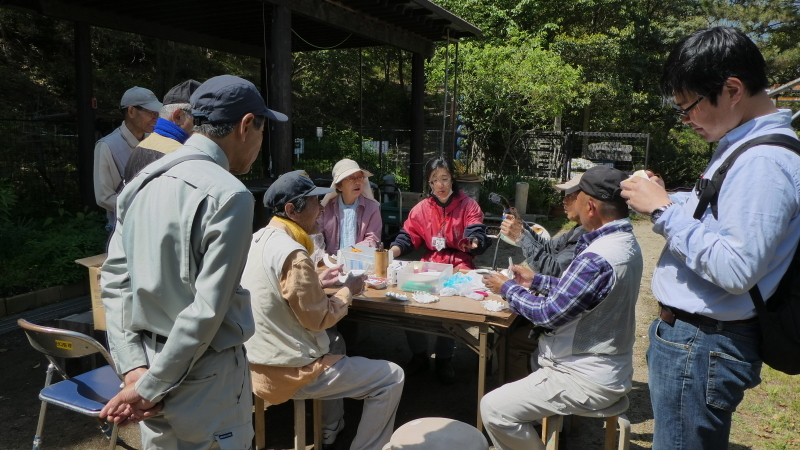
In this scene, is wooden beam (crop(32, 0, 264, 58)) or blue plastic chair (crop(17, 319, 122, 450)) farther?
wooden beam (crop(32, 0, 264, 58))

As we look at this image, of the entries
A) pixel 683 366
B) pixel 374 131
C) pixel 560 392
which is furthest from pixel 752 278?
pixel 374 131

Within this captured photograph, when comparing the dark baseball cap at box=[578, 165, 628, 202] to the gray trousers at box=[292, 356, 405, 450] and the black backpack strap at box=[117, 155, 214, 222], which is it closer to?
the gray trousers at box=[292, 356, 405, 450]

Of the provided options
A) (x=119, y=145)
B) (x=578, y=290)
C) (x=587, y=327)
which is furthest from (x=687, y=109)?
(x=119, y=145)

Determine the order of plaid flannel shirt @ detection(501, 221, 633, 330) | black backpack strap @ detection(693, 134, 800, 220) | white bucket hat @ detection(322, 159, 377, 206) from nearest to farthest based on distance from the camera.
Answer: black backpack strap @ detection(693, 134, 800, 220)
plaid flannel shirt @ detection(501, 221, 633, 330)
white bucket hat @ detection(322, 159, 377, 206)

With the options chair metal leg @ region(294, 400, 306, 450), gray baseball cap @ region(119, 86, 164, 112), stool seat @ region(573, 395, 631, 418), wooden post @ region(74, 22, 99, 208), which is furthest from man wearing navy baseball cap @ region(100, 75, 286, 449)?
wooden post @ region(74, 22, 99, 208)

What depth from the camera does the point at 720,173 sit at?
5.68ft

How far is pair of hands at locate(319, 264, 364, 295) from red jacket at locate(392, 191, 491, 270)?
0.83 metres

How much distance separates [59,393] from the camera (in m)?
2.71

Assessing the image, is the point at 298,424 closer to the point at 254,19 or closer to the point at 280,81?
the point at 280,81

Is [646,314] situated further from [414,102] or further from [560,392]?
[414,102]

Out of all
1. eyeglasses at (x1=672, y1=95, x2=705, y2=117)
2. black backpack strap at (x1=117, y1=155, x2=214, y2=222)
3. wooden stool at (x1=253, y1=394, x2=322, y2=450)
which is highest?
eyeglasses at (x1=672, y1=95, x2=705, y2=117)

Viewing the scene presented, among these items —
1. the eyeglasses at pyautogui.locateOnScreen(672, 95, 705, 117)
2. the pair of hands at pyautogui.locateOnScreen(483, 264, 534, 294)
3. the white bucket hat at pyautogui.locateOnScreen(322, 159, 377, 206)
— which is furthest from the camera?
the white bucket hat at pyautogui.locateOnScreen(322, 159, 377, 206)

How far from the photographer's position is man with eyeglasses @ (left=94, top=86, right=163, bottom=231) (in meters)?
4.18

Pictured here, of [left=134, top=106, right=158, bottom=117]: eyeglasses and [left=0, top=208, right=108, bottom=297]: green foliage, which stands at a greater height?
[left=134, top=106, right=158, bottom=117]: eyeglasses
